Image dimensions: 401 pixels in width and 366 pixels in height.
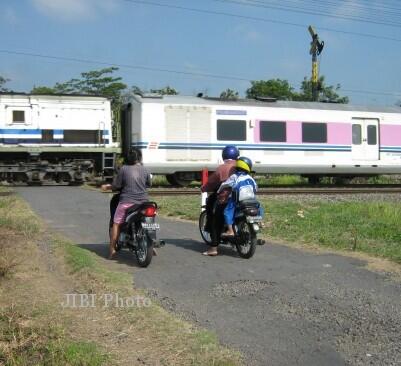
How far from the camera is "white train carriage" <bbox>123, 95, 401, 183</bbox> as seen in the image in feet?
66.7

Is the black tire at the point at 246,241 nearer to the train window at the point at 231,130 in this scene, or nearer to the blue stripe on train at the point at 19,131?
the train window at the point at 231,130

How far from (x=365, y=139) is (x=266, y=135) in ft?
14.7

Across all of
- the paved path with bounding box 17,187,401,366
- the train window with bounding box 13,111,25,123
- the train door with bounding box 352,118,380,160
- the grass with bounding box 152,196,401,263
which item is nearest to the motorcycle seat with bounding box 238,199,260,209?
the paved path with bounding box 17,187,401,366

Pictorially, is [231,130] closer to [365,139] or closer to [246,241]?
[365,139]

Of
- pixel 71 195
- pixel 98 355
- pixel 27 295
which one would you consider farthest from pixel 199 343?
pixel 71 195

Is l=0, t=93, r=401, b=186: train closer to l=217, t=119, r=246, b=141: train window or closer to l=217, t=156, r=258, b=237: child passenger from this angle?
l=217, t=119, r=246, b=141: train window

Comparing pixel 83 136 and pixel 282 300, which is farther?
pixel 83 136

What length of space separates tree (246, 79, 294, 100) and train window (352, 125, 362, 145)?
2770 cm

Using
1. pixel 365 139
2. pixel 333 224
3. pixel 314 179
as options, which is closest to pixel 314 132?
pixel 365 139

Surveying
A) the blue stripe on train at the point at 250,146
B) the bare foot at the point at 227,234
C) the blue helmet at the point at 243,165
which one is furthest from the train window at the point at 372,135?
the bare foot at the point at 227,234

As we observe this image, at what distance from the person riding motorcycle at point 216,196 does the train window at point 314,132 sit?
46.2 ft

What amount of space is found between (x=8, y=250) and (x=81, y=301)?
2.40 meters

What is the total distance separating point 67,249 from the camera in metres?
8.34

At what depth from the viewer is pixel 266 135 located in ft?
70.6
